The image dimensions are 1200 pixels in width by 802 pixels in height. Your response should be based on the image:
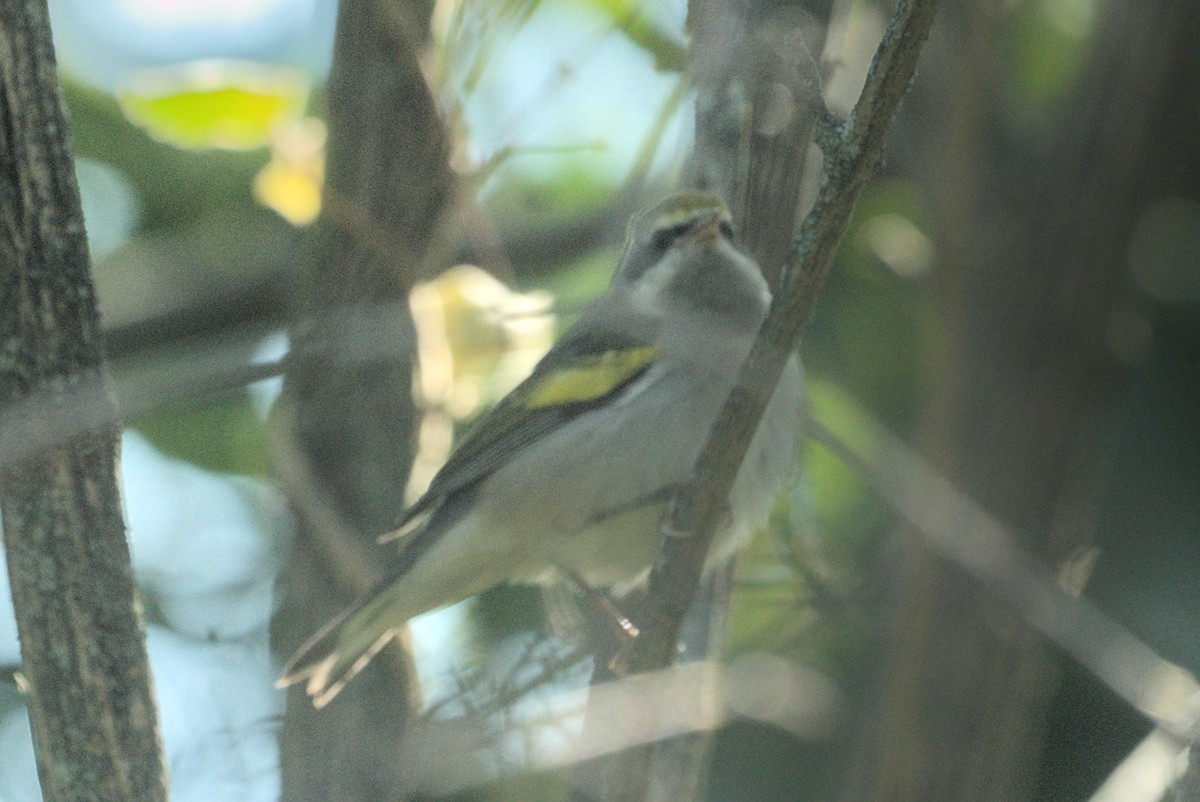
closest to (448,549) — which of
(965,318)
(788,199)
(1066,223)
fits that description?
(788,199)

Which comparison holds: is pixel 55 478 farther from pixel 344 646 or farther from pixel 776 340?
pixel 776 340

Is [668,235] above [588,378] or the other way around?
above

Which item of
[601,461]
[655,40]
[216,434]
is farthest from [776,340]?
[216,434]

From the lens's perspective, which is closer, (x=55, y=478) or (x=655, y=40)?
(x=55, y=478)

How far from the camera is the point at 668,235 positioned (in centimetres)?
426

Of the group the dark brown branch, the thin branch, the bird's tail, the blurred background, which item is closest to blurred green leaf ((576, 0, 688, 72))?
the blurred background

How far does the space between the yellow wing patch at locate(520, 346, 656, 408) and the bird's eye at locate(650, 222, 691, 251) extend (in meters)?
0.37

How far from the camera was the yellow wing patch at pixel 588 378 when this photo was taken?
13.3 ft

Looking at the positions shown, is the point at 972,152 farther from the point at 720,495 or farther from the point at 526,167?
the point at 720,495

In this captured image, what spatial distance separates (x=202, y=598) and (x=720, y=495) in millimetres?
2464

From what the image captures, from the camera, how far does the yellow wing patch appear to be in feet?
13.3

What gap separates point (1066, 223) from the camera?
19.1 feet

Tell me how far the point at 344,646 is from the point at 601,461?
87 cm

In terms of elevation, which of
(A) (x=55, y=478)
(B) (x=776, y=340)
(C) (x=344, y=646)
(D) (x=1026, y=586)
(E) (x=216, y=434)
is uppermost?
(B) (x=776, y=340)
